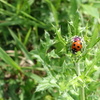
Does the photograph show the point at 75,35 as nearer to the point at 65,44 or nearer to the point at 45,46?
the point at 65,44

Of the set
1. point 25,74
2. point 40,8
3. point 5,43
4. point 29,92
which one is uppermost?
point 40,8

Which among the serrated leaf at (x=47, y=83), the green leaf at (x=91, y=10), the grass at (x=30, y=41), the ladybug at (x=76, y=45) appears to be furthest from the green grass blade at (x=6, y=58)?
the green leaf at (x=91, y=10)

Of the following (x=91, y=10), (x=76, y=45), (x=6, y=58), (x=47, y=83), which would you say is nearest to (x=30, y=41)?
(x=6, y=58)

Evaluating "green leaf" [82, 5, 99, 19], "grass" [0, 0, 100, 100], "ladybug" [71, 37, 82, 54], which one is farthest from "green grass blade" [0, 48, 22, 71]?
"green leaf" [82, 5, 99, 19]

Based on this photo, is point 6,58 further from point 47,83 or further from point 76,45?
point 76,45

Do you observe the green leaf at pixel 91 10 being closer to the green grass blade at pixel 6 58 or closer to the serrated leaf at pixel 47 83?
the green grass blade at pixel 6 58

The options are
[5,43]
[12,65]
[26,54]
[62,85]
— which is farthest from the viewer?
[5,43]

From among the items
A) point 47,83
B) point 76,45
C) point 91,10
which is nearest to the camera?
point 76,45

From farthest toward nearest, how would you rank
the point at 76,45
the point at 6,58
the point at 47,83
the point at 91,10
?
the point at 91,10, the point at 6,58, the point at 47,83, the point at 76,45

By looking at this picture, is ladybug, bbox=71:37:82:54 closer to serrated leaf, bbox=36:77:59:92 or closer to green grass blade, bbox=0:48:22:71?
serrated leaf, bbox=36:77:59:92

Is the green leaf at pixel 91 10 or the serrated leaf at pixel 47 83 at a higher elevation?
the green leaf at pixel 91 10

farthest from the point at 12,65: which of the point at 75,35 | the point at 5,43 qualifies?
the point at 75,35
